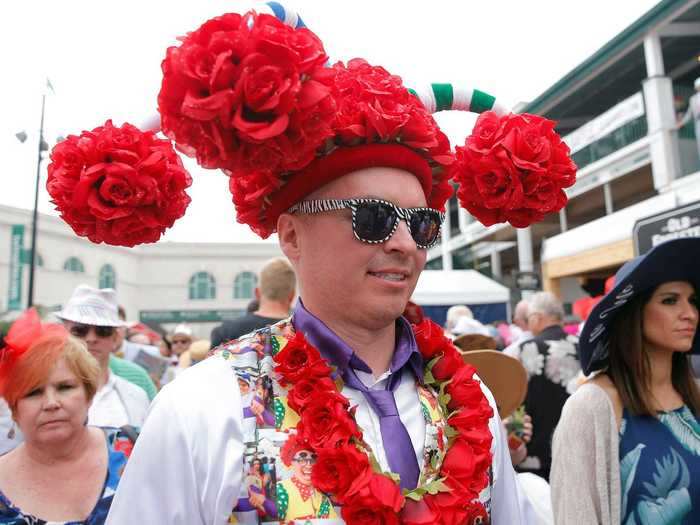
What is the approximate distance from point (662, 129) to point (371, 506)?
15.2 m

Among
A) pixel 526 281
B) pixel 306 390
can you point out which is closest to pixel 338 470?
pixel 306 390

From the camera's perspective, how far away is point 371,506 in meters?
1.32

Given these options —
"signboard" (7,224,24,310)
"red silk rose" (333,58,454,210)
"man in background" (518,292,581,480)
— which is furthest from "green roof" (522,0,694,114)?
"signboard" (7,224,24,310)

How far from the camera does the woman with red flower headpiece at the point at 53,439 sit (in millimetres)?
2453

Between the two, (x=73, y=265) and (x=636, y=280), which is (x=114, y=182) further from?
(x=73, y=265)

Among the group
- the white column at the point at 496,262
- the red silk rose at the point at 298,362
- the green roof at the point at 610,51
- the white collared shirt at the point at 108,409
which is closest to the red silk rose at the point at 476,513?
the red silk rose at the point at 298,362

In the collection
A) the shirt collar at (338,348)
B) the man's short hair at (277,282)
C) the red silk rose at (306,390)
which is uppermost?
the man's short hair at (277,282)

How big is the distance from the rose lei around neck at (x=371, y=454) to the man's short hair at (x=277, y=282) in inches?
110

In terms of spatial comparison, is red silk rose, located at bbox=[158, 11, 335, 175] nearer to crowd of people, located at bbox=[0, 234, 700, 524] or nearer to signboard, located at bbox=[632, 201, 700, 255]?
crowd of people, located at bbox=[0, 234, 700, 524]

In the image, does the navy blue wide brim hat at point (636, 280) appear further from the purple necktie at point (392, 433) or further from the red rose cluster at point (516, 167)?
the purple necktie at point (392, 433)

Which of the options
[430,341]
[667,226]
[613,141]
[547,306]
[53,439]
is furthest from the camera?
[613,141]

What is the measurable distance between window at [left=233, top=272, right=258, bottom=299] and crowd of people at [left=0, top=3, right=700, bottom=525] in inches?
1744

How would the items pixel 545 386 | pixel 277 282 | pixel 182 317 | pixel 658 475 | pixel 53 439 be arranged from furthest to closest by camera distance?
pixel 182 317 < pixel 277 282 < pixel 545 386 < pixel 53 439 < pixel 658 475

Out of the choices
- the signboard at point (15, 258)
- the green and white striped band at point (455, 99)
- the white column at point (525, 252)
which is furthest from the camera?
the white column at point (525, 252)
